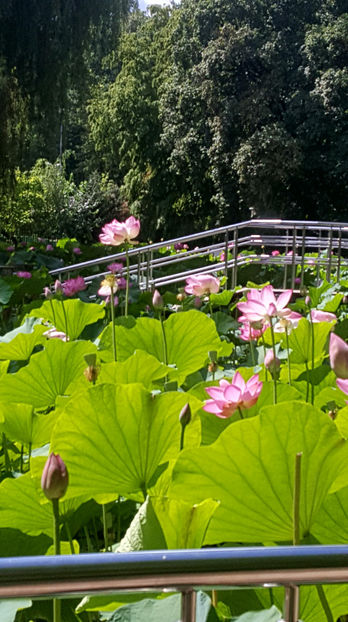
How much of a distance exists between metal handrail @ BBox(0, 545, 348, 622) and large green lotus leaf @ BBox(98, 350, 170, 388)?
1.64ft

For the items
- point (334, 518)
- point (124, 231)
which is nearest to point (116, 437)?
point (334, 518)

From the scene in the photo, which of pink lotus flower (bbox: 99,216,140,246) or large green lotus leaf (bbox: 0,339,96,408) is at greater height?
pink lotus flower (bbox: 99,216,140,246)

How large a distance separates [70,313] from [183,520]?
901 millimetres

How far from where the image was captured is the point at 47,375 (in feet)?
2.94

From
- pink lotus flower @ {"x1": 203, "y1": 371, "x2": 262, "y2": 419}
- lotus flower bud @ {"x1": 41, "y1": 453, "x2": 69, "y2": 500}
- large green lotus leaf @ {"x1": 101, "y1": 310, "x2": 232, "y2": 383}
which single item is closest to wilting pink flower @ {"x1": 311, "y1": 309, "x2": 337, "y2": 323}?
large green lotus leaf @ {"x1": 101, "y1": 310, "x2": 232, "y2": 383}

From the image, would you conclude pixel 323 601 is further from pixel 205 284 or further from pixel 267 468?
pixel 205 284

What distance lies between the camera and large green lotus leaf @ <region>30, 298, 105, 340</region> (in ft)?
4.19

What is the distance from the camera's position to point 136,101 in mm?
14398

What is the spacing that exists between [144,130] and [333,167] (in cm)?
405

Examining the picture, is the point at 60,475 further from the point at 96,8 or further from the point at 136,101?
the point at 136,101

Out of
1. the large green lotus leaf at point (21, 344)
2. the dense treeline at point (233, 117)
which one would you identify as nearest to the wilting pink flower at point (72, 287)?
the large green lotus leaf at point (21, 344)

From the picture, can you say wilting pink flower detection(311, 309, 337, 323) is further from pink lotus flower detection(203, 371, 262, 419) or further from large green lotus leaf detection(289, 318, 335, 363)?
pink lotus flower detection(203, 371, 262, 419)

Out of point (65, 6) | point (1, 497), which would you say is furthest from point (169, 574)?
point (65, 6)

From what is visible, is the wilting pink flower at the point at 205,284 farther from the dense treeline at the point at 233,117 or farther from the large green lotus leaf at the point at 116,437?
the dense treeline at the point at 233,117
